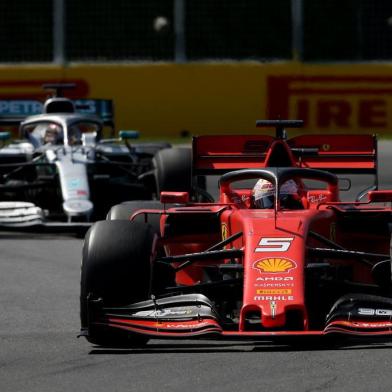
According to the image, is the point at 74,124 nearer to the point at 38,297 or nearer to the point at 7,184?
the point at 7,184

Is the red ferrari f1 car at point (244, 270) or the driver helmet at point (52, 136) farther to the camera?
the driver helmet at point (52, 136)

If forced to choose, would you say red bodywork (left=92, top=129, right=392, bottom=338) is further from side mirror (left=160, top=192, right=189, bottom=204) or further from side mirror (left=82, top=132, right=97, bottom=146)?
side mirror (left=82, top=132, right=97, bottom=146)

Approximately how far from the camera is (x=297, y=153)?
10.5 metres

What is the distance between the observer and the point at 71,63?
24.6m

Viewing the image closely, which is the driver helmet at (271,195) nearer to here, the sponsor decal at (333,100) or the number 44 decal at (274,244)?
the number 44 decal at (274,244)

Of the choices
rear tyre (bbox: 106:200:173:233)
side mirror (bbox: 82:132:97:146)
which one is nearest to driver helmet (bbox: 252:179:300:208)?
rear tyre (bbox: 106:200:173:233)

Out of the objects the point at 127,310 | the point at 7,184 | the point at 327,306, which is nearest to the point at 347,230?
the point at 327,306

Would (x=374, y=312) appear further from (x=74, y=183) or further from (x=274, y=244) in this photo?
(x=74, y=183)

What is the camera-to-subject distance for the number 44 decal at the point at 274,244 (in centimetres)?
802

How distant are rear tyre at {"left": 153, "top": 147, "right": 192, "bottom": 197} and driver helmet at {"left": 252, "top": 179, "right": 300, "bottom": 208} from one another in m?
5.39

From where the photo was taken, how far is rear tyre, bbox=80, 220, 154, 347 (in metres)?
7.95

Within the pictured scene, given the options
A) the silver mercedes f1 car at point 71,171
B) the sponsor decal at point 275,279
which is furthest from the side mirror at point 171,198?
the silver mercedes f1 car at point 71,171

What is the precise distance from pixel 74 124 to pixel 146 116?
738 centimetres

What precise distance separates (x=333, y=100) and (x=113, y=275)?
16.3 meters
